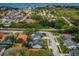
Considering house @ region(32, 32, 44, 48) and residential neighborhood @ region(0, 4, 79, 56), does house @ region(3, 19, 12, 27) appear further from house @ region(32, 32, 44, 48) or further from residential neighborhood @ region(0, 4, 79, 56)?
house @ region(32, 32, 44, 48)

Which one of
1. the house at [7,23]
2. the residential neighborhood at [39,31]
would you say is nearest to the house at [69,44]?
the residential neighborhood at [39,31]

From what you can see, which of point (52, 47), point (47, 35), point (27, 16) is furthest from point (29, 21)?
point (52, 47)

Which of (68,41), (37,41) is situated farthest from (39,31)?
(68,41)

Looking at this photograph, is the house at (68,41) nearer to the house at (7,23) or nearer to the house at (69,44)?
the house at (69,44)

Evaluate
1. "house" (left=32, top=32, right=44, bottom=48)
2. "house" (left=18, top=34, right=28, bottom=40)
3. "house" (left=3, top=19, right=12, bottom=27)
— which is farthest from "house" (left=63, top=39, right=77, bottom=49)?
"house" (left=3, top=19, right=12, bottom=27)

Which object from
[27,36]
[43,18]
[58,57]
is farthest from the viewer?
[43,18]

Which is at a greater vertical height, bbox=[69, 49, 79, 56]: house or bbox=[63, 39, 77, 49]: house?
bbox=[63, 39, 77, 49]: house

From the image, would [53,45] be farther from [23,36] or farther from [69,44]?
[23,36]

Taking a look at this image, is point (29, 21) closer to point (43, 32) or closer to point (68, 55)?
point (43, 32)
